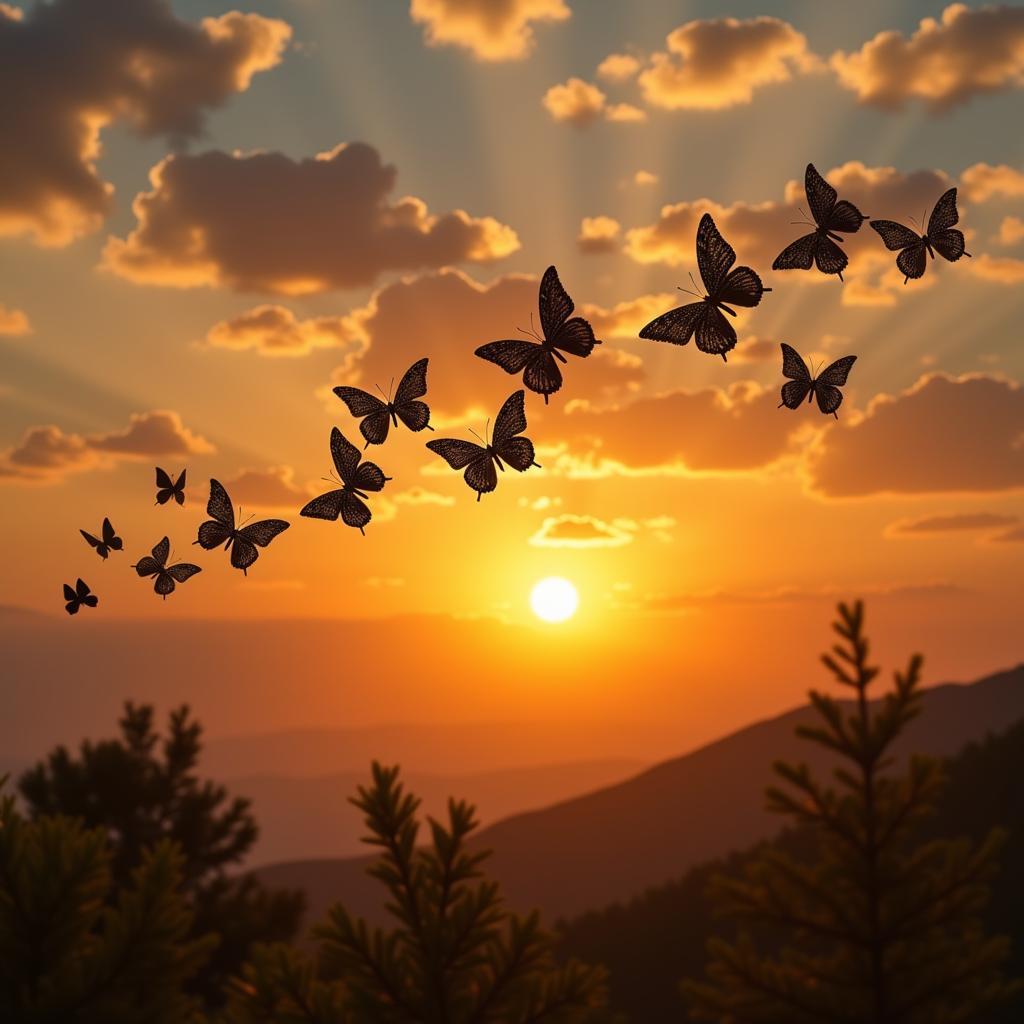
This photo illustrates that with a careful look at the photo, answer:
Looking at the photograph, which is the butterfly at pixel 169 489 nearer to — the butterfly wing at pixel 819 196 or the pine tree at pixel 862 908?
the butterfly wing at pixel 819 196

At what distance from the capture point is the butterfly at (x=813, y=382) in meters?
2.51

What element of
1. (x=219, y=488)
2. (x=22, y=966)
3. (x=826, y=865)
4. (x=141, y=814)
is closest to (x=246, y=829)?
(x=141, y=814)

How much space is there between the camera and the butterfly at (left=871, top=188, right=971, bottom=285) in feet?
8.24

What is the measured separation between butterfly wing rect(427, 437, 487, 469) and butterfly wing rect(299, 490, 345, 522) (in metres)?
0.30

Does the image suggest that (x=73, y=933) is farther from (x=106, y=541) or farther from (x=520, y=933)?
(x=106, y=541)

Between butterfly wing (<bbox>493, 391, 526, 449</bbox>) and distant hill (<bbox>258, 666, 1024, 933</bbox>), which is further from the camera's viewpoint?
distant hill (<bbox>258, 666, 1024, 933</bbox>)

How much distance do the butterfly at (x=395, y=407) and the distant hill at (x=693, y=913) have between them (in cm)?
4024

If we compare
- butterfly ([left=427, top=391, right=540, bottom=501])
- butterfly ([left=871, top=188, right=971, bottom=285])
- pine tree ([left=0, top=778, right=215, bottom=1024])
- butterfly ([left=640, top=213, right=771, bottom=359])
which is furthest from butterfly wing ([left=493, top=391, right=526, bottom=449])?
pine tree ([left=0, top=778, right=215, bottom=1024])

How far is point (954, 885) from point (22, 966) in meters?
6.43

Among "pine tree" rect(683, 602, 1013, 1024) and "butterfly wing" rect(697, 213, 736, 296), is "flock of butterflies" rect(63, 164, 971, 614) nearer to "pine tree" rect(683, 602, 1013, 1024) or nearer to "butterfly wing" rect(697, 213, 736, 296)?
"butterfly wing" rect(697, 213, 736, 296)

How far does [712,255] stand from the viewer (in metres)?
2.15

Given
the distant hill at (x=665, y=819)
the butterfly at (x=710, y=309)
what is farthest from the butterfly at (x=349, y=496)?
the distant hill at (x=665, y=819)

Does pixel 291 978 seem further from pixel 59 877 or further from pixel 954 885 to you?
pixel 954 885

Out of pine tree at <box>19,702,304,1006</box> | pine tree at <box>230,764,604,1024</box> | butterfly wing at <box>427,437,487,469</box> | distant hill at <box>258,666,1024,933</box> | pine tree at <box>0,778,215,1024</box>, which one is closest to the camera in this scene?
butterfly wing at <box>427,437,487,469</box>
